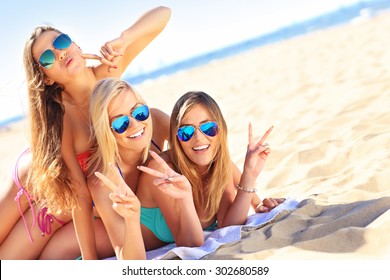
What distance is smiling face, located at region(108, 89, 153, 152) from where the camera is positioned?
2723 millimetres

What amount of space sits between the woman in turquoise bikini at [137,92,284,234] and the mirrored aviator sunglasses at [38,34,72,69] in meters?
0.69

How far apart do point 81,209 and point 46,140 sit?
407 mm

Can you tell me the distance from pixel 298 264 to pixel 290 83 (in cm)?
733

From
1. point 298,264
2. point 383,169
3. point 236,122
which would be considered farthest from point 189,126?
point 236,122

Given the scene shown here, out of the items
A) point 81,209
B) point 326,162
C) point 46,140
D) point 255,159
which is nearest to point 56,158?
point 46,140

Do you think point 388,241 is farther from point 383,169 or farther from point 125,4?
point 125,4

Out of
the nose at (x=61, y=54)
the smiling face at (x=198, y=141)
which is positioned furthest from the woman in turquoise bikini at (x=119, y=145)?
the nose at (x=61, y=54)

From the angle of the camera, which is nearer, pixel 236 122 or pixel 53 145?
pixel 53 145

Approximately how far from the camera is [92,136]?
9.53ft

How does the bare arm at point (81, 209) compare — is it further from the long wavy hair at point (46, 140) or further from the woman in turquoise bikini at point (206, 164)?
the woman in turquoise bikini at point (206, 164)

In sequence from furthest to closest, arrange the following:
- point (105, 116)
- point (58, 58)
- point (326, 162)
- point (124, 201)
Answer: point (326, 162) → point (58, 58) → point (105, 116) → point (124, 201)

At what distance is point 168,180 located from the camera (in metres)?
2.55

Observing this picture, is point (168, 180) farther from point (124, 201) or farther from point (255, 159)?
point (255, 159)

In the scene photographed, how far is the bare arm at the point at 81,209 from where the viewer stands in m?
2.87
